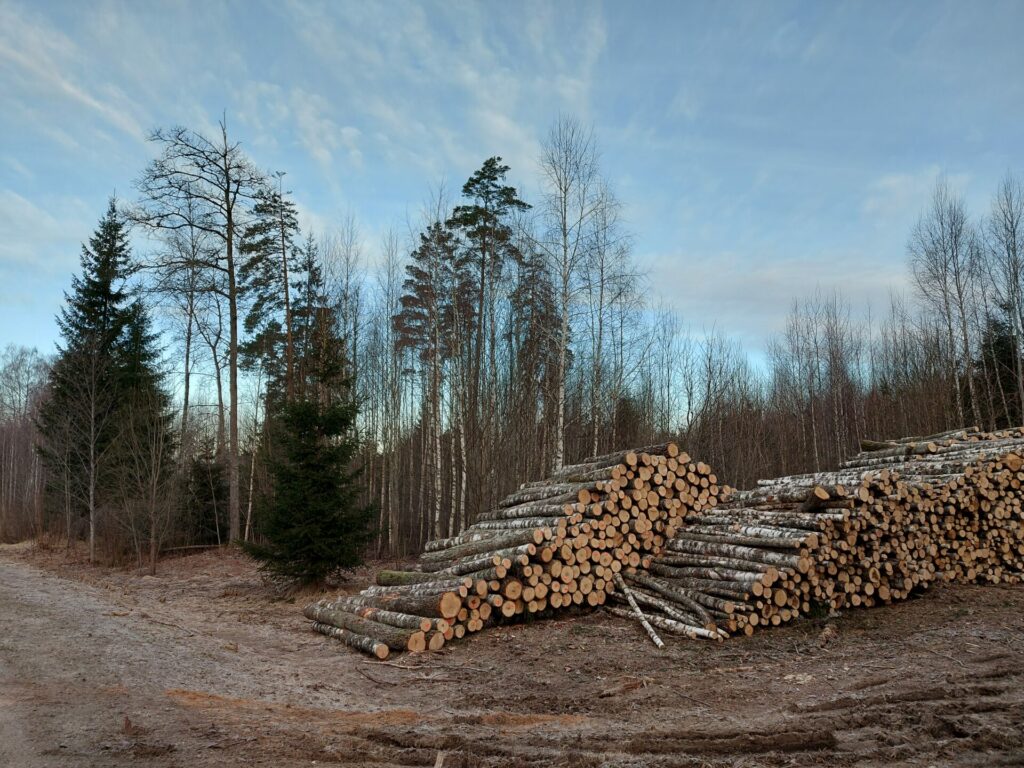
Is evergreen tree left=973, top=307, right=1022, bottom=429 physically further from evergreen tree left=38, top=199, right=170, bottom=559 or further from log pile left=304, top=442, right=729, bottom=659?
evergreen tree left=38, top=199, right=170, bottom=559

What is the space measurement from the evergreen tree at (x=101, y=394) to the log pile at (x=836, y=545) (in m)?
15.1

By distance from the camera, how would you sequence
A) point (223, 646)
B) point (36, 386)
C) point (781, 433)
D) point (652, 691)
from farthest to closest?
point (36, 386), point (781, 433), point (223, 646), point (652, 691)

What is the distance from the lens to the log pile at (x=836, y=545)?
8.59 m

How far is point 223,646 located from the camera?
8.68m

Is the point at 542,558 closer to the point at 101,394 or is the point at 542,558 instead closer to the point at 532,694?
the point at 532,694

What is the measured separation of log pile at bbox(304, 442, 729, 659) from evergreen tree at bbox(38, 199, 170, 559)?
1171cm

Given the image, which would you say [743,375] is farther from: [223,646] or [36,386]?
[36,386]

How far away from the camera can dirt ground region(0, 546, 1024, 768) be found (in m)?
4.66

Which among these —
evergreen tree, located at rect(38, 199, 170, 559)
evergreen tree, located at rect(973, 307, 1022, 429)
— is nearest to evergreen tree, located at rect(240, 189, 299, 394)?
evergreen tree, located at rect(38, 199, 170, 559)

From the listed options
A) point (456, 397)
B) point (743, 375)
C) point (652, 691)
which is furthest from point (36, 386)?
point (652, 691)

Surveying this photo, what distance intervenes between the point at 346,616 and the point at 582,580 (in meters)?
3.48

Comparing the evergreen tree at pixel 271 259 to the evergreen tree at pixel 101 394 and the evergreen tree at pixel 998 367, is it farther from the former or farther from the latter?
the evergreen tree at pixel 998 367

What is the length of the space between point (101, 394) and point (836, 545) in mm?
22996

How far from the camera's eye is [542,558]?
30.9 feet
